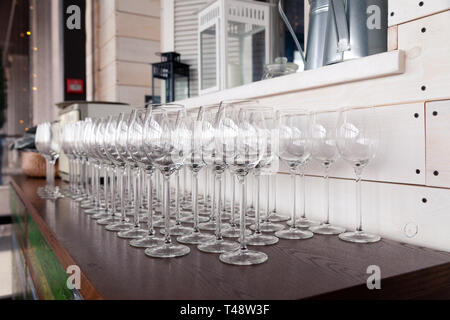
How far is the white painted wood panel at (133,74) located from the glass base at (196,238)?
112 inches

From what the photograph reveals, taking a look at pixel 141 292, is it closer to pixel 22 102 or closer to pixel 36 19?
pixel 22 102

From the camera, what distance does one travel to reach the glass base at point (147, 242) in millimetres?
793

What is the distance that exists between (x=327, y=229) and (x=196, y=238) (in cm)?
31

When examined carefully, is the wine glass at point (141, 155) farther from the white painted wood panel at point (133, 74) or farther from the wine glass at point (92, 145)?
the white painted wood panel at point (133, 74)

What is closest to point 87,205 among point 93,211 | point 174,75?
point 93,211

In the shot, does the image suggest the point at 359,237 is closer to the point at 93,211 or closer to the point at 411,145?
the point at 411,145

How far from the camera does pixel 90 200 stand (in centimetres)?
142

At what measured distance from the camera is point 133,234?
2.94 feet

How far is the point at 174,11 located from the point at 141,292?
254cm

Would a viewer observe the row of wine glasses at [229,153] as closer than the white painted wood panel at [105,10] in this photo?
Yes

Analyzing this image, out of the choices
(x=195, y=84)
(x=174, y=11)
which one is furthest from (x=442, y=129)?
(x=174, y=11)

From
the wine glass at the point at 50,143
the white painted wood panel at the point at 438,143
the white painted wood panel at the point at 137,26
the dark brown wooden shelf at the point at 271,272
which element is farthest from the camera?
the white painted wood panel at the point at 137,26

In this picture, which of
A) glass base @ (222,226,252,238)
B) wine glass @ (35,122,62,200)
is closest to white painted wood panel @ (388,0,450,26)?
glass base @ (222,226,252,238)

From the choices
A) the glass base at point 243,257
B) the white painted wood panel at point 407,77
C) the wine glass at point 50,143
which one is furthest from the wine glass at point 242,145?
the wine glass at point 50,143
